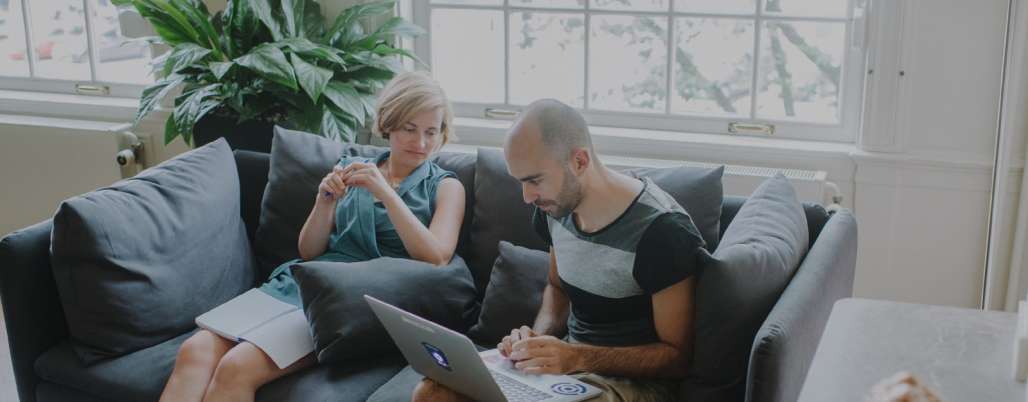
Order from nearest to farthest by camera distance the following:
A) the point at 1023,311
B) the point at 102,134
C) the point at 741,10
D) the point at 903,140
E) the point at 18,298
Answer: the point at 1023,311, the point at 18,298, the point at 903,140, the point at 741,10, the point at 102,134

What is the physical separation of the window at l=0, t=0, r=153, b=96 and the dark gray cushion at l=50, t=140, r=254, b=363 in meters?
1.52

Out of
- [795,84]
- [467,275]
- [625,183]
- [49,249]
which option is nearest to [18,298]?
[49,249]

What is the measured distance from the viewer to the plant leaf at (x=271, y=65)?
3.30 metres

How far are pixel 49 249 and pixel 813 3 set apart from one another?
2.26m

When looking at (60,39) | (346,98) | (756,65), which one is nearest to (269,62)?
(346,98)

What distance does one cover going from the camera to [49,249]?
2.78 metres

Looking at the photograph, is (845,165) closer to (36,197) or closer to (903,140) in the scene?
(903,140)

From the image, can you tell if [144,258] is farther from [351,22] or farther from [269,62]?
[351,22]

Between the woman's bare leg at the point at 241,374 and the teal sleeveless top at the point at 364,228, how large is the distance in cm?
26

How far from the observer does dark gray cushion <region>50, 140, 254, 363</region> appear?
270 cm

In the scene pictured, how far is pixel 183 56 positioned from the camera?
11.3 feet

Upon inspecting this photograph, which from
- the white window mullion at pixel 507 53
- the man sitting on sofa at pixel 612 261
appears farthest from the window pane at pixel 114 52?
the man sitting on sofa at pixel 612 261

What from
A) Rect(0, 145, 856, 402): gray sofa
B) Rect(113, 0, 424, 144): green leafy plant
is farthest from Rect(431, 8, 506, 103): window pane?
Rect(0, 145, 856, 402): gray sofa

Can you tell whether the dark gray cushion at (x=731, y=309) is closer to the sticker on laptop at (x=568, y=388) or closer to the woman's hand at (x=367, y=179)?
the sticker on laptop at (x=568, y=388)
